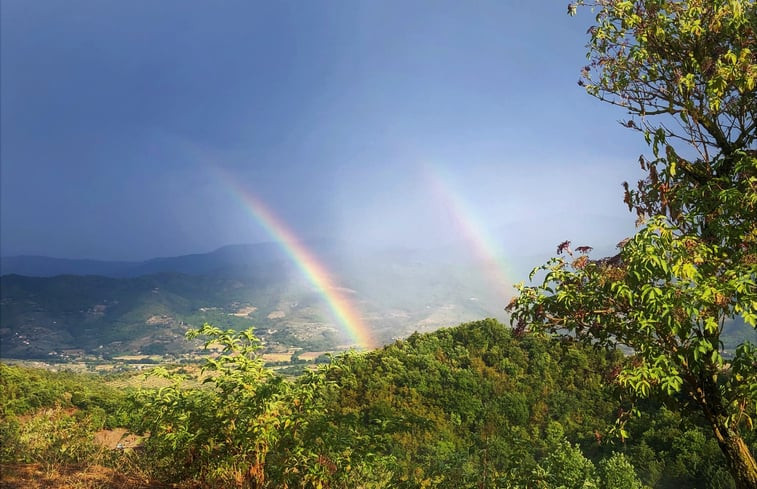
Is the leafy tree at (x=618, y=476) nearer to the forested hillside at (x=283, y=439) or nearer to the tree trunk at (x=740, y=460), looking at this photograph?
the forested hillside at (x=283, y=439)

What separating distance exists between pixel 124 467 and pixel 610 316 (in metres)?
7.05

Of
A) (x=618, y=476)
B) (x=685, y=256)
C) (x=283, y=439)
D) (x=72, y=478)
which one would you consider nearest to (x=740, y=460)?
(x=685, y=256)

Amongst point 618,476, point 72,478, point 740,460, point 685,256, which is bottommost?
point 618,476

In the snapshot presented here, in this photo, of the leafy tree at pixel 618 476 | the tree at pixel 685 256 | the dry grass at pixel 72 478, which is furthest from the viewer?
the leafy tree at pixel 618 476

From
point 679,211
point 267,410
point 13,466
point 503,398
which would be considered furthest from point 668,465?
point 13,466

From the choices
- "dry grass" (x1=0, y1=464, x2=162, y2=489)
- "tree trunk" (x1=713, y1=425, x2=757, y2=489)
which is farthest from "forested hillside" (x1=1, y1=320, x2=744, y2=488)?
"tree trunk" (x1=713, y1=425, x2=757, y2=489)

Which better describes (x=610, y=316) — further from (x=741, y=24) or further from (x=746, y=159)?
(x=741, y=24)

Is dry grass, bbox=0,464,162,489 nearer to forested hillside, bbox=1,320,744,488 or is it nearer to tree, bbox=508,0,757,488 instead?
forested hillside, bbox=1,320,744,488

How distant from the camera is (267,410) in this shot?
471cm

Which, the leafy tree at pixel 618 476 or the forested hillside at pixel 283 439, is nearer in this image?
the forested hillside at pixel 283 439

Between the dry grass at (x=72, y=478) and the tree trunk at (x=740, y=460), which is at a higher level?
the tree trunk at (x=740, y=460)

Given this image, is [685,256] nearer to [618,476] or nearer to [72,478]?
[72,478]

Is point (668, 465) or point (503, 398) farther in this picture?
point (503, 398)

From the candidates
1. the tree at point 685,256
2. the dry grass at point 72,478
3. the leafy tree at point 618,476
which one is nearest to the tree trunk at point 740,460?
the tree at point 685,256
